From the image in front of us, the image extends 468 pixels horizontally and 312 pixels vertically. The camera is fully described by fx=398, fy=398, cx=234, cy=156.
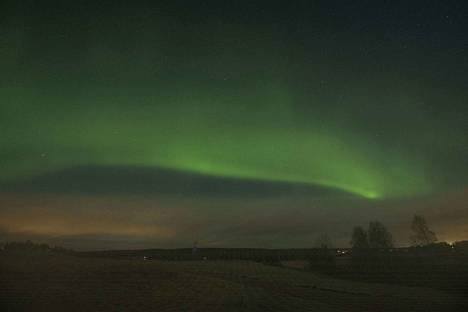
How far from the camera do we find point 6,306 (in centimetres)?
2222

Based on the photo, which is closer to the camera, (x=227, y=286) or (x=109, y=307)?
(x=109, y=307)

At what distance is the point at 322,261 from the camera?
176 ft

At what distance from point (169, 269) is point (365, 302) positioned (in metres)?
17.2

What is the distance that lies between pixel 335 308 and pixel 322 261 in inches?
1179

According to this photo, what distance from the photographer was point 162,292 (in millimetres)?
27250

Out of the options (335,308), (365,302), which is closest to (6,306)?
(335,308)

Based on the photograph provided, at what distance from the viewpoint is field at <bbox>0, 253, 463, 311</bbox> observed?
76.1ft

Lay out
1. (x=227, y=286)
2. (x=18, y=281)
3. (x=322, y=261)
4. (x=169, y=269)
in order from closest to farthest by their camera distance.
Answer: (x=18, y=281), (x=227, y=286), (x=169, y=269), (x=322, y=261)

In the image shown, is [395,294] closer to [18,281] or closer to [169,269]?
[169,269]

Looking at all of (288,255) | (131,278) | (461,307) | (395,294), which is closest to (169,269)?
(131,278)

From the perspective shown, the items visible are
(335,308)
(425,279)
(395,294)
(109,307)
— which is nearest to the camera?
(109,307)

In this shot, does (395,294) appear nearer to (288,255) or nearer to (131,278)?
(131,278)

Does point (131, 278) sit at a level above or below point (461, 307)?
above

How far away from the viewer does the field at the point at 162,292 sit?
913 inches
